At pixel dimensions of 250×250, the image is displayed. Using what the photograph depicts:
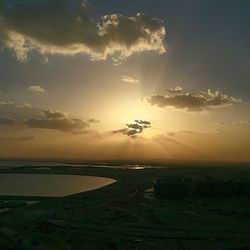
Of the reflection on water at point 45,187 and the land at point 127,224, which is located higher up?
the reflection on water at point 45,187

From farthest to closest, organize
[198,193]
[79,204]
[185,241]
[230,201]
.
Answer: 1. [198,193]
2. [230,201]
3. [79,204]
4. [185,241]

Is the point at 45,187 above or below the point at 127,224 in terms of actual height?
above

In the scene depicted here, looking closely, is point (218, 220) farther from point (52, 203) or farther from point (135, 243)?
point (52, 203)

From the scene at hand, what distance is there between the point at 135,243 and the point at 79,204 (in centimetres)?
2261

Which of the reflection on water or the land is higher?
the reflection on water

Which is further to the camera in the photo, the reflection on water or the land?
the reflection on water

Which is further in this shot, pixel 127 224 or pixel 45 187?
pixel 45 187

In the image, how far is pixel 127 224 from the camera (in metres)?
42.2

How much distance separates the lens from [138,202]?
195 ft

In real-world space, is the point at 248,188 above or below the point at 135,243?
above

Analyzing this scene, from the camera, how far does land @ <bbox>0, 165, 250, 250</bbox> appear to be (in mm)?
34625

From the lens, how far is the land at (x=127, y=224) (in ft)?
114

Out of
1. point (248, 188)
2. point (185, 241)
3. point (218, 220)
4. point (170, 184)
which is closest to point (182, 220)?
point (218, 220)

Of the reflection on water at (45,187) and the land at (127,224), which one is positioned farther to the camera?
the reflection on water at (45,187)
